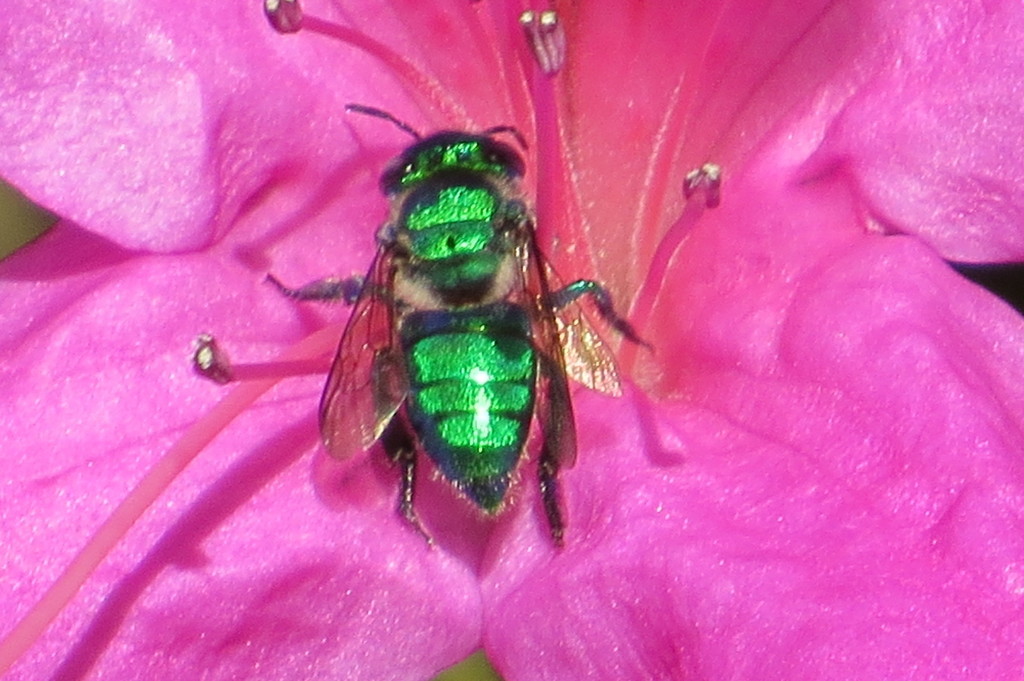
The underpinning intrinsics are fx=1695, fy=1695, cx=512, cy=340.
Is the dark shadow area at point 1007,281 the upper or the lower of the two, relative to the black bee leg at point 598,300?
lower

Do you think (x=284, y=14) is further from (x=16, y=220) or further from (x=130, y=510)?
(x=16, y=220)

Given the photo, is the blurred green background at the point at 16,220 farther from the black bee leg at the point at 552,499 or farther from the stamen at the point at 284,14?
the black bee leg at the point at 552,499

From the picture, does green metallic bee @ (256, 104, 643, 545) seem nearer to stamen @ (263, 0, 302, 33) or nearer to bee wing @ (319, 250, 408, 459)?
bee wing @ (319, 250, 408, 459)

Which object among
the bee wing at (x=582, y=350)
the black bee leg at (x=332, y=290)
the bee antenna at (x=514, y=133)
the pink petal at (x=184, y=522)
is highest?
the bee antenna at (x=514, y=133)

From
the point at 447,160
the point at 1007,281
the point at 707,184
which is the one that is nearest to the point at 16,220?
the point at 447,160

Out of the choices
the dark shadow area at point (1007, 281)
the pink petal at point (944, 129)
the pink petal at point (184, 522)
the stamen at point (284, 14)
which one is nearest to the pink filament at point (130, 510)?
the pink petal at point (184, 522)

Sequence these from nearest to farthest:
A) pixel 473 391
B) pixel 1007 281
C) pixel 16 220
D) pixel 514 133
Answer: pixel 473 391, pixel 514 133, pixel 1007 281, pixel 16 220

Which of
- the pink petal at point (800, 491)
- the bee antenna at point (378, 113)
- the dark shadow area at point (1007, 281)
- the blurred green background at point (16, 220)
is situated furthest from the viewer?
the blurred green background at point (16, 220)

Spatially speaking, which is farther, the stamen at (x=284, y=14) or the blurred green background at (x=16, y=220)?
the blurred green background at (x=16, y=220)
